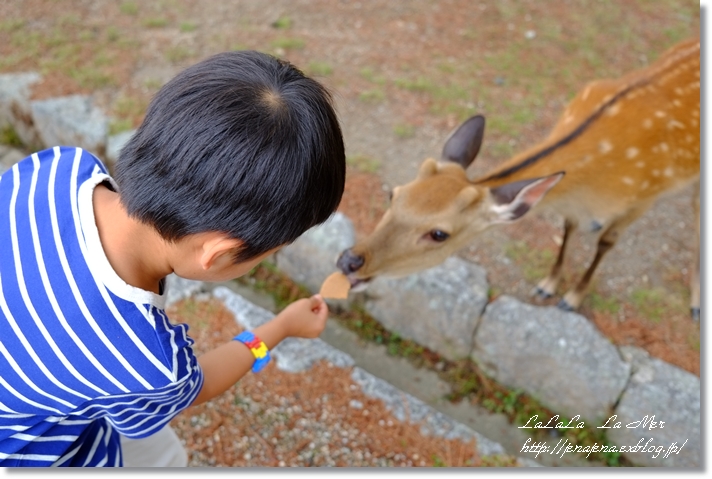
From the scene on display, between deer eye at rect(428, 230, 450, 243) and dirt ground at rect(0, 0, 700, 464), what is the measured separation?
0.99m

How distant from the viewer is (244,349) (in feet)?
6.65

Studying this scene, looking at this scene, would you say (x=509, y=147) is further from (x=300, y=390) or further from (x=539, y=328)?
(x=300, y=390)

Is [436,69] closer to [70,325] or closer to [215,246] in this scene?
[215,246]

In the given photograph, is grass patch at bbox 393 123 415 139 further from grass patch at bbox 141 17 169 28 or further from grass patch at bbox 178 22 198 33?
grass patch at bbox 141 17 169 28

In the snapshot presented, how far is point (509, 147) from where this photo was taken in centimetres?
492

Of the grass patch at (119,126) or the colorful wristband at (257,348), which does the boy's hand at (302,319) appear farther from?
the grass patch at (119,126)

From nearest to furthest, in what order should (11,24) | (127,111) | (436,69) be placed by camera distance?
(127,111)
(436,69)
(11,24)

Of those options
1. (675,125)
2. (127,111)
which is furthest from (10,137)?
(675,125)

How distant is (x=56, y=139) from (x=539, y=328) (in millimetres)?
4094

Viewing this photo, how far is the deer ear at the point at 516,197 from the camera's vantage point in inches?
119

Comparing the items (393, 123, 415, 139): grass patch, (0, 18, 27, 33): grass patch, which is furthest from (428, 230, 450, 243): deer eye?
(0, 18, 27, 33): grass patch


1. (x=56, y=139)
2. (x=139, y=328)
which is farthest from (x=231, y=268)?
(x=56, y=139)

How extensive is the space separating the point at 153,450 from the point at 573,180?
105 inches

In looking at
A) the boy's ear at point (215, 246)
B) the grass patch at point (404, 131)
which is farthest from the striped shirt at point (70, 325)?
the grass patch at point (404, 131)
